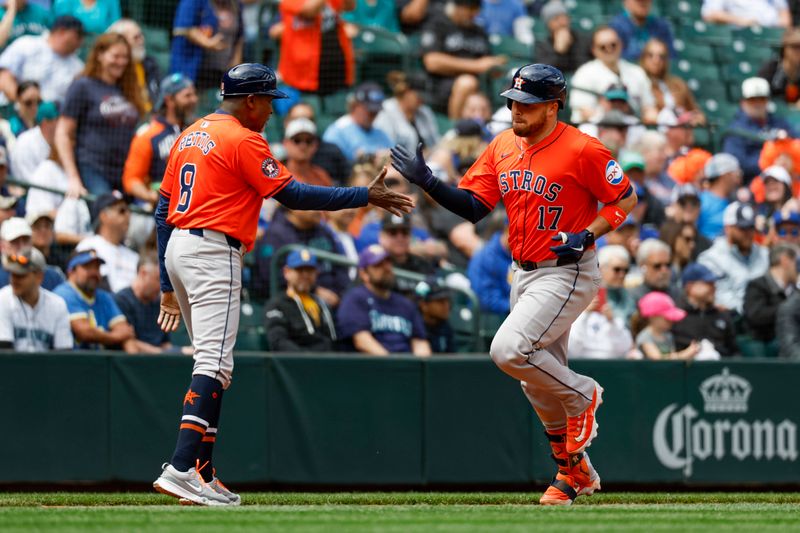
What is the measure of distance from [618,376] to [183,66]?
491 cm

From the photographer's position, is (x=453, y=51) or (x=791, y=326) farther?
(x=453, y=51)

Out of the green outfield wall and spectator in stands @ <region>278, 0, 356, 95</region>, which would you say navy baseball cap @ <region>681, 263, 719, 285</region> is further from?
spectator in stands @ <region>278, 0, 356, 95</region>

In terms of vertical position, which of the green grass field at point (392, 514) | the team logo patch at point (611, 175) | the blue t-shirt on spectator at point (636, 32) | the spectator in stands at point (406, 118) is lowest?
the green grass field at point (392, 514)

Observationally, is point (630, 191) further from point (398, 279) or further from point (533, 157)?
point (398, 279)

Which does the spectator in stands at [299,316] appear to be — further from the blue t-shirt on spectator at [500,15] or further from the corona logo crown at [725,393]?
the blue t-shirt on spectator at [500,15]

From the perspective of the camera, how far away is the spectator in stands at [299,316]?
9.48 meters

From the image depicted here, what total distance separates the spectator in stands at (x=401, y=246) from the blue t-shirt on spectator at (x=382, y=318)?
32 cm

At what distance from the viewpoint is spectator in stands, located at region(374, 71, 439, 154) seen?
12398 millimetres

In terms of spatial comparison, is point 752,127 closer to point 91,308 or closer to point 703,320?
point 703,320

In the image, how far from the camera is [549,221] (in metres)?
6.66

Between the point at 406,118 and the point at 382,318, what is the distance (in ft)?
11.2

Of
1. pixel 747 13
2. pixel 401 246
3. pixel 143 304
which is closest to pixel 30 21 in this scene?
pixel 143 304

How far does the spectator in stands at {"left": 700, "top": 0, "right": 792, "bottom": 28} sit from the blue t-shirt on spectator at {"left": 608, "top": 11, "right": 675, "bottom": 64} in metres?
1.32

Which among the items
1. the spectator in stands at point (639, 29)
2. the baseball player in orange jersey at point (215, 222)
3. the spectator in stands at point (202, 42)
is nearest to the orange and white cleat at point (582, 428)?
the baseball player in orange jersey at point (215, 222)
